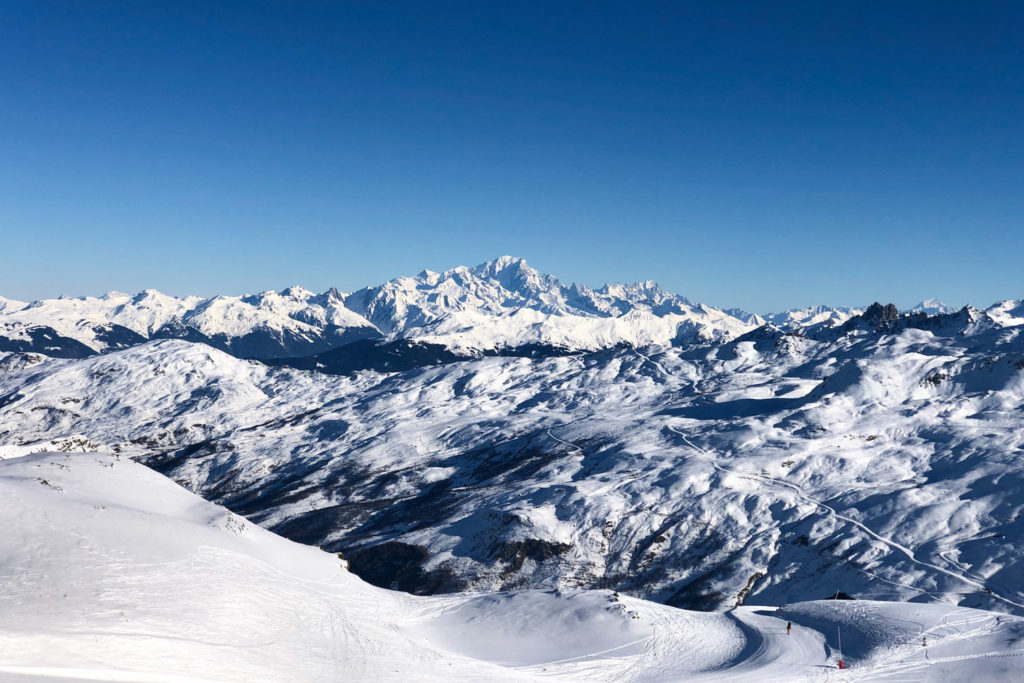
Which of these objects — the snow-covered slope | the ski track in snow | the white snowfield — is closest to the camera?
the white snowfield

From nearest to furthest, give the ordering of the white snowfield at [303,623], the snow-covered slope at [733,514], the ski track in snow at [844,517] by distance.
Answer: the white snowfield at [303,623] → the ski track in snow at [844,517] → the snow-covered slope at [733,514]

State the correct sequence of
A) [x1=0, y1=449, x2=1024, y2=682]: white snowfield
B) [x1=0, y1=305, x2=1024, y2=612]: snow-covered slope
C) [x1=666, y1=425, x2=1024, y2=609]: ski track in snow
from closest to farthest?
[x1=0, y1=449, x2=1024, y2=682]: white snowfield → [x1=666, y1=425, x2=1024, y2=609]: ski track in snow → [x1=0, y1=305, x2=1024, y2=612]: snow-covered slope

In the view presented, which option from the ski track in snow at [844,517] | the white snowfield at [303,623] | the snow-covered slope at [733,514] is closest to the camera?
the white snowfield at [303,623]

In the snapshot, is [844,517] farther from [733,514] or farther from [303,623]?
[303,623]

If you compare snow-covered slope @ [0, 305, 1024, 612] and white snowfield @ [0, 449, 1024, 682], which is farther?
snow-covered slope @ [0, 305, 1024, 612]

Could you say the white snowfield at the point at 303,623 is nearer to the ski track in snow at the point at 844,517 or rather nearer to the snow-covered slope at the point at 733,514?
the ski track in snow at the point at 844,517

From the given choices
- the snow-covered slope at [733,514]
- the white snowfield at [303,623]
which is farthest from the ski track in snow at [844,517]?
the white snowfield at [303,623]

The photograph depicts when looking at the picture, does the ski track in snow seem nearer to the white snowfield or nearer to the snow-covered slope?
the snow-covered slope

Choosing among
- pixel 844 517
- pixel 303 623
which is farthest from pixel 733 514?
pixel 303 623

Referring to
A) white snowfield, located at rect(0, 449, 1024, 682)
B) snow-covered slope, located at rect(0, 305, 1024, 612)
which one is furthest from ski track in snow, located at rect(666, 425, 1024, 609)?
white snowfield, located at rect(0, 449, 1024, 682)
